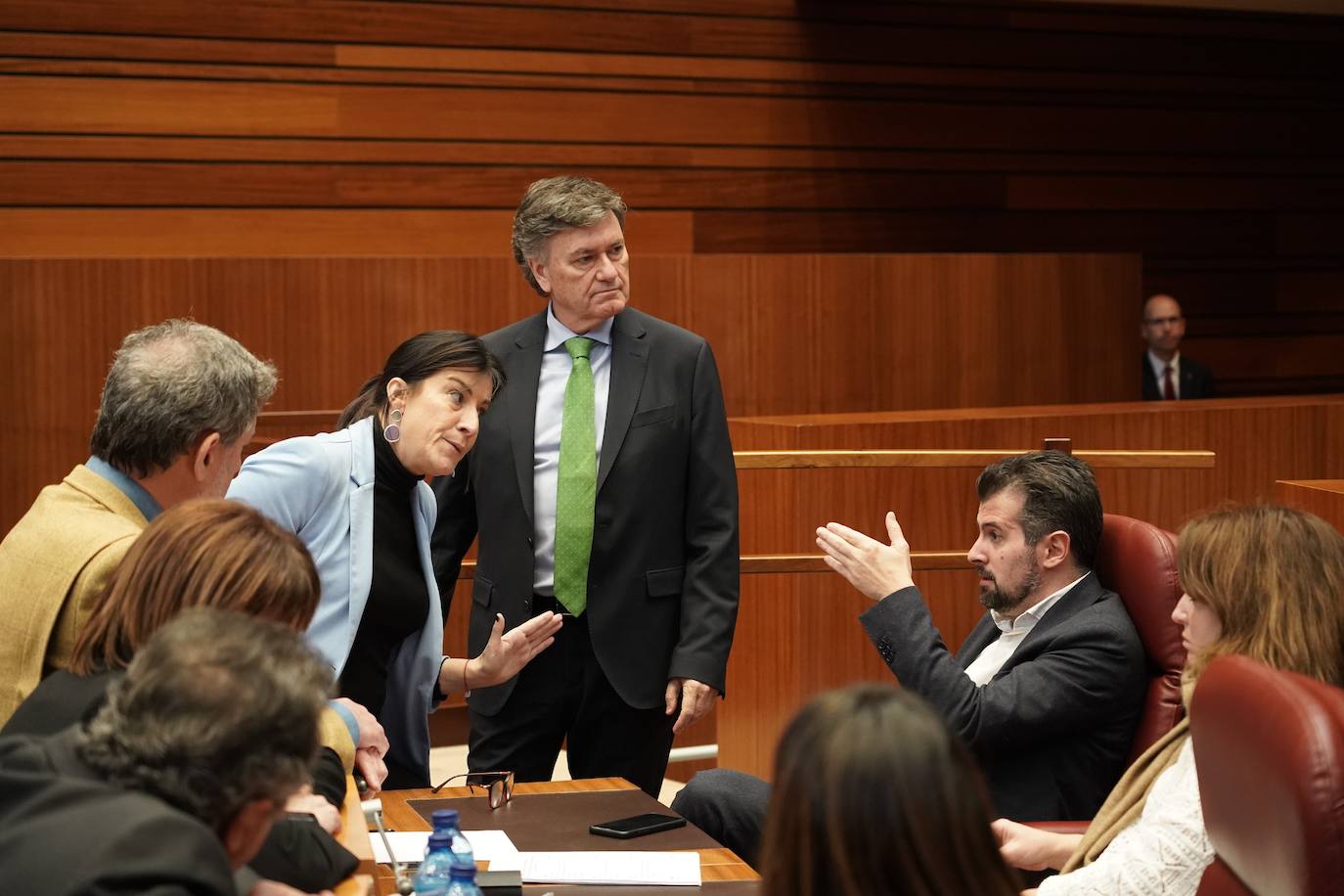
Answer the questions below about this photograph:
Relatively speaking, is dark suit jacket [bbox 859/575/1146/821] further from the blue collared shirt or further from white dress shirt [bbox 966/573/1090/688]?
the blue collared shirt

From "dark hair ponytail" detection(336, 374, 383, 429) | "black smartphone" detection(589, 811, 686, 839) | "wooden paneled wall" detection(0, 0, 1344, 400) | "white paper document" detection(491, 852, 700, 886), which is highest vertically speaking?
"wooden paneled wall" detection(0, 0, 1344, 400)

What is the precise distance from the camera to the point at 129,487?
6.57 ft

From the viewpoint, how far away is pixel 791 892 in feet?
3.64

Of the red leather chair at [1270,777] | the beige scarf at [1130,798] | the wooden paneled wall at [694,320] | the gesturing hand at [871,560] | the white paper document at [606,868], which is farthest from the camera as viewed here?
the wooden paneled wall at [694,320]

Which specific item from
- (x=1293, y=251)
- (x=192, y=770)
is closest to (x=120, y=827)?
(x=192, y=770)

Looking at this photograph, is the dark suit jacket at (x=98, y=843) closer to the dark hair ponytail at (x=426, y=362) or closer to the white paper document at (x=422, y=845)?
the white paper document at (x=422, y=845)

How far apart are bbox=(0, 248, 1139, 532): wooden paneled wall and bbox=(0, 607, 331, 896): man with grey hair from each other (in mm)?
3632

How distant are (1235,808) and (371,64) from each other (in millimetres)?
4932

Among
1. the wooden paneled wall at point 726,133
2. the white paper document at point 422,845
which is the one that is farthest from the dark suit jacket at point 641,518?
the wooden paneled wall at point 726,133

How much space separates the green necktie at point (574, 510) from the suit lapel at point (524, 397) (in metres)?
0.06

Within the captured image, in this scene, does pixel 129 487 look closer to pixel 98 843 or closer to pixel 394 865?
pixel 394 865

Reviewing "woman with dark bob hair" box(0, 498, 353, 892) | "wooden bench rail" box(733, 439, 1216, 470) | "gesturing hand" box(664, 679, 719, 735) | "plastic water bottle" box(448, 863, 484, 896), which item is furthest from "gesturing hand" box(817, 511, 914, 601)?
"woman with dark bob hair" box(0, 498, 353, 892)

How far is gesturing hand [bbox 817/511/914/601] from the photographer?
2719mm

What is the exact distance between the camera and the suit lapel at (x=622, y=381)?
287cm
